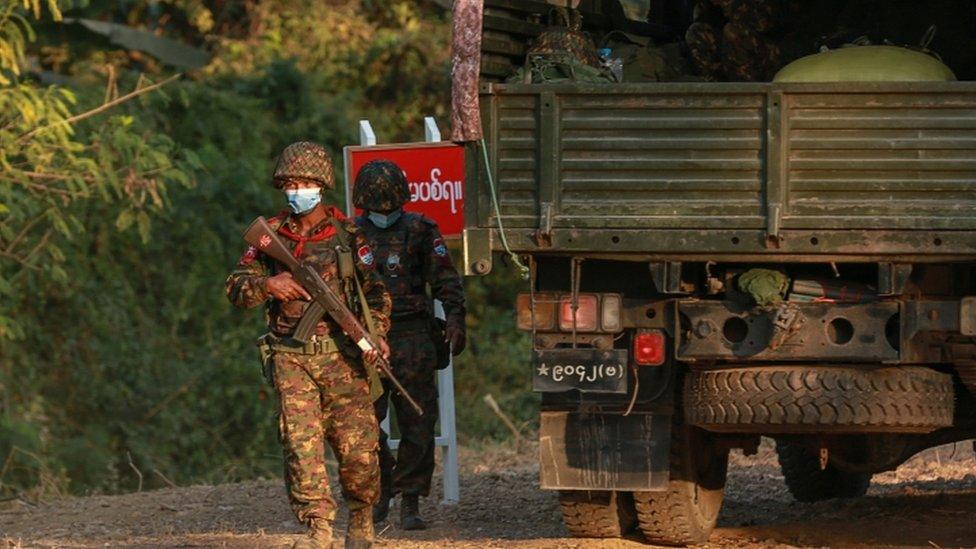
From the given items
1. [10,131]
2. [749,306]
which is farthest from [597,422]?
[10,131]

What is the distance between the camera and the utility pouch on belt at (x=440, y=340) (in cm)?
827

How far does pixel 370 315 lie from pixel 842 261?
1649 mm

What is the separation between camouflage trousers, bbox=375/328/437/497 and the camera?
812 centimetres

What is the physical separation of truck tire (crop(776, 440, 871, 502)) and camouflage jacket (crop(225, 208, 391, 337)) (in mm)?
2726

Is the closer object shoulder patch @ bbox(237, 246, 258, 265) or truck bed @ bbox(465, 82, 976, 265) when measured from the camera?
truck bed @ bbox(465, 82, 976, 265)

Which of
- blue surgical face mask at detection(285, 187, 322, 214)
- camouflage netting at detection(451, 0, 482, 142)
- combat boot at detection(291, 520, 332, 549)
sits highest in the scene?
camouflage netting at detection(451, 0, 482, 142)

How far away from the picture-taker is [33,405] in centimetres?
1440

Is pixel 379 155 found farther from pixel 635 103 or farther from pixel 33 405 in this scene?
pixel 33 405

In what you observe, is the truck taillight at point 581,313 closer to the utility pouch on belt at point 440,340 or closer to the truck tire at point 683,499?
the truck tire at point 683,499

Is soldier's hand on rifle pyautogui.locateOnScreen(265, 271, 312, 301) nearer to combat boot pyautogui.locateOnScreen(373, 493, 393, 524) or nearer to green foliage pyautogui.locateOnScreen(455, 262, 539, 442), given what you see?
combat boot pyautogui.locateOnScreen(373, 493, 393, 524)

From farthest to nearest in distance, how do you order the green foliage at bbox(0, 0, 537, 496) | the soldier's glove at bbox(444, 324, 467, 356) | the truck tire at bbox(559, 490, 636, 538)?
the green foliage at bbox(0, 0, 537, 496) < the soldier's glove at bbox(444, 324, 467, 356) < the truck tire at bbox(559, 490, 636, 538)

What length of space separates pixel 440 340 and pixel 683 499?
4.83 ft

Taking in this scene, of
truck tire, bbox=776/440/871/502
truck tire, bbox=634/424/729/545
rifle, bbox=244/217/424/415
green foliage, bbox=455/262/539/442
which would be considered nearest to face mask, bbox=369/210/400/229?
rifle, bbox=244/217/424/415

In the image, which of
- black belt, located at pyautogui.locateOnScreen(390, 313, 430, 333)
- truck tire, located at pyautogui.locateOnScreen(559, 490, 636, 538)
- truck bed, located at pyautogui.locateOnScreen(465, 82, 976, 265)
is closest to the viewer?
truck bed, located at pyautogui.locateOnScreen(465, 82, 976, 265)
